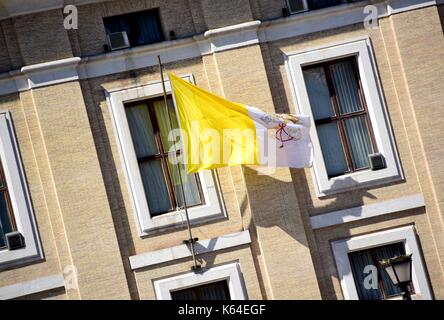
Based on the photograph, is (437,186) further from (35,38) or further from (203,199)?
(35,38)

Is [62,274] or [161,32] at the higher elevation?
[161,32]

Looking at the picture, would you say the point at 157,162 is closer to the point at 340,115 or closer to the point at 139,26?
the point at 139,26

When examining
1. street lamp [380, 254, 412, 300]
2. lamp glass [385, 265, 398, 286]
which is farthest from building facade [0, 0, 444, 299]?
street lamp [380, 254, 412, 300]

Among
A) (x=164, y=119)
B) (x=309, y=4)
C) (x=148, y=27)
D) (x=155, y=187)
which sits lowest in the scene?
(x=155, y=187)

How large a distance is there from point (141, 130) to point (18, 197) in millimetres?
2751

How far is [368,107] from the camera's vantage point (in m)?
22.2

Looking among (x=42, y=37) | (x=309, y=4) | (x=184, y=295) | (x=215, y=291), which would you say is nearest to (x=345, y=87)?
(x=309, y=4)

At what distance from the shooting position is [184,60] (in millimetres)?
21703

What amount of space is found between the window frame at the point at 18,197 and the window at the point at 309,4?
6080mm

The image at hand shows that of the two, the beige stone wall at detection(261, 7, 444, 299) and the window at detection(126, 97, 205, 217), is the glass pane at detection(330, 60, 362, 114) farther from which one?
the window at detection(126, 97, 205, 217)

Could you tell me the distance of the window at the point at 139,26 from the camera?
21844 mm

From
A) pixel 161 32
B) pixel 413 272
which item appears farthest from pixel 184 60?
pixel 413 272

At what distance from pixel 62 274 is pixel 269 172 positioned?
445 centimetres

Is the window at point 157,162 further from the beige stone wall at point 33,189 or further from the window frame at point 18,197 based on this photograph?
the window frame at point 18,197
